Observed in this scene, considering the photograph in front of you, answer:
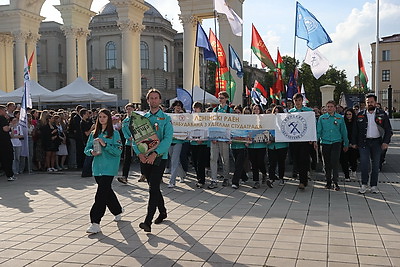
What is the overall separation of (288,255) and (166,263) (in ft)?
4.77

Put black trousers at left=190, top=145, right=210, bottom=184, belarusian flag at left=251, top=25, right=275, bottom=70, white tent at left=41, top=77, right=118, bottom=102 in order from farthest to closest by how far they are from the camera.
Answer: white tent at left=41, top=77, right=118, bottom=102
belarusian flag at left=251, top=25, right=275, bottom=70
black trousers at left=190, top=145, right=210, bottom=184

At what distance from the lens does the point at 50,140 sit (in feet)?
44.4

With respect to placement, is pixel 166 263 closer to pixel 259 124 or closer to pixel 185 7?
pixel 259 124

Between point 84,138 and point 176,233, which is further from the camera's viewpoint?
point 84,138

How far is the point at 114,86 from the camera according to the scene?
79438mm

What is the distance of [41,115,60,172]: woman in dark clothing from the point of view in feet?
44.4

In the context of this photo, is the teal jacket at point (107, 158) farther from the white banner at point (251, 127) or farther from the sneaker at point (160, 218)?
the white banner at point (251, 127)

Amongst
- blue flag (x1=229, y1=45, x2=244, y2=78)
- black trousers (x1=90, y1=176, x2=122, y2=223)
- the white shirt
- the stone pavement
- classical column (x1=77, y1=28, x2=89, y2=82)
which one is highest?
classical column (x1=77, y1=28, x2=89, y2=82)

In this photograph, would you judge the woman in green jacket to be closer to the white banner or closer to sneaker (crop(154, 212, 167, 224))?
sneaker (crop(154, 212, 167, 224))

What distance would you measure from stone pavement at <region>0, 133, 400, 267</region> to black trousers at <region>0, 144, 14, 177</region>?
5.73ft

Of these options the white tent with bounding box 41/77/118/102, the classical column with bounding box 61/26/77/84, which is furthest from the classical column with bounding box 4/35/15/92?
the white tent with bounding box 41/77/118/102

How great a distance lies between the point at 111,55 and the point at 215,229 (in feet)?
247

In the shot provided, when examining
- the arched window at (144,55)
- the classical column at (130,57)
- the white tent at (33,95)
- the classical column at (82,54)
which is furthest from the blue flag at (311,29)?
the arched window at (144,55)

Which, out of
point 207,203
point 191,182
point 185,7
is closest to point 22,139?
point 191,182
